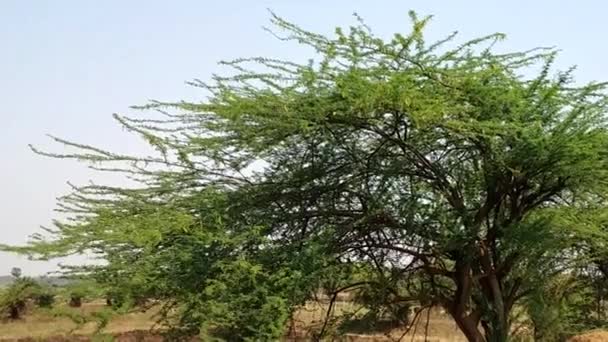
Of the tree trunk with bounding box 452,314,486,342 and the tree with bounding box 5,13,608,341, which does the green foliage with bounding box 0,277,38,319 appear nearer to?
the tree with bounding box 5,13,608,341

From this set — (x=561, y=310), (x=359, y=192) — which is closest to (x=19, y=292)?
(x=359, y=192)

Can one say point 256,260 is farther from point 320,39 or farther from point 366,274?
point 366,274

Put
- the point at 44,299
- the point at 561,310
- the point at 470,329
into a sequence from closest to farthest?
the point at 44,299
the point at 470,329
the point at 561,310

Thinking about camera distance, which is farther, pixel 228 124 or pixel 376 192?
pixel 376 192

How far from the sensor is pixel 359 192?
13422 mm

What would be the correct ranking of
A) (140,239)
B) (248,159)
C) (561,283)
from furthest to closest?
(561,283) → (248,159) → (140,239)

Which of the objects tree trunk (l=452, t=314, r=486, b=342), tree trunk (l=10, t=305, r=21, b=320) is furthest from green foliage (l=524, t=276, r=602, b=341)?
tree trunk (l=10, t=305, r=21, b=320)

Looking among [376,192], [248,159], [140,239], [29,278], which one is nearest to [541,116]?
[376,192]

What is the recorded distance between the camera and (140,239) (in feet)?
35.8

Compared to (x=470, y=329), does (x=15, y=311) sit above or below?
above

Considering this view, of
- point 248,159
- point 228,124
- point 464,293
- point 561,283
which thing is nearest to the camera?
point 228,124

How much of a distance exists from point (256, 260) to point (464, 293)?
467cm

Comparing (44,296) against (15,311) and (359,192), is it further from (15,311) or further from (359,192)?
(15,311)

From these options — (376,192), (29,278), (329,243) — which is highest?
(376,192)
